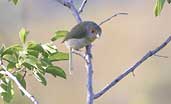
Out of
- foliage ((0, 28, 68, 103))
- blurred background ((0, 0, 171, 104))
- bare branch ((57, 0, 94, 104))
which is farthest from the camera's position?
blurred background ((0, 0, 171, 104))

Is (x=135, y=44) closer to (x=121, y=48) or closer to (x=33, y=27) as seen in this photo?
(x=121, y=48)

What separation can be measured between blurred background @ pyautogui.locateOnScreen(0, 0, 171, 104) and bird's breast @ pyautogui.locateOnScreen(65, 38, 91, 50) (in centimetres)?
275

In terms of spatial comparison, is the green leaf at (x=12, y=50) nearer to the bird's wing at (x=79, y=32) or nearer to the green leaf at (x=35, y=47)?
the green leaf at (x=35, y=47)

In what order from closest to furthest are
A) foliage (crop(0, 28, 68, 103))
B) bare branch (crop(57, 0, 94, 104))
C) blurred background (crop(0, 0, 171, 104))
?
1. bare branch (crop(57, 0, 94, 104))
2. foliage (crop(0, 28, 68, 103))
3. blurred background (crop(0, 0, 171, 104))

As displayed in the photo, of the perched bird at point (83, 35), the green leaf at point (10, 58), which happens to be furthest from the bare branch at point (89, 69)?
the green leaf at point (10, 58)

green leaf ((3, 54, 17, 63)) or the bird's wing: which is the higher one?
the bird's wing

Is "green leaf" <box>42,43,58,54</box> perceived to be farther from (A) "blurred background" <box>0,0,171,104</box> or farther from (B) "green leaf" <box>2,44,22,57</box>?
(A) "blurred background" <box>0,0,171,104</box>

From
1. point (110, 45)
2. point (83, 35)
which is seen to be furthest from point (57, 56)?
point (110, 45)

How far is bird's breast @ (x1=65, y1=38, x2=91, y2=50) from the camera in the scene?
1.04 metres

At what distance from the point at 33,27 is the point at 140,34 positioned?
0.79m

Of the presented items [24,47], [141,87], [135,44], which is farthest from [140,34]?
[24,47]

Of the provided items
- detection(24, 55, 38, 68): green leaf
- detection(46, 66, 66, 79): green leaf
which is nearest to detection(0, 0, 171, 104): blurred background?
detection(46, 66, 66, 79): green leaf

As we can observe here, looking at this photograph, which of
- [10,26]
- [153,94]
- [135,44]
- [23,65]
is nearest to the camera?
[23,65]

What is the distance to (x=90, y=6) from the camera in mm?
4715
